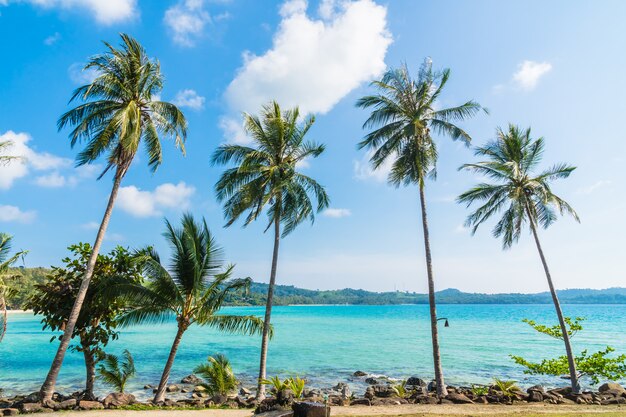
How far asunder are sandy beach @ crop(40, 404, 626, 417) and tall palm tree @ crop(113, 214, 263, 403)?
2.21 m

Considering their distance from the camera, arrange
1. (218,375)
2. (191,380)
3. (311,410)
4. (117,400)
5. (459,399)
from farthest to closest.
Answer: (191,380), (218,375), (459,399), (117,400), (311,410)

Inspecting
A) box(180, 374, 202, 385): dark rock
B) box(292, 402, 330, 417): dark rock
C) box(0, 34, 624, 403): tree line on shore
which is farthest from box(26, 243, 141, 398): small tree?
box(180, 374, 202, 385): dark rock

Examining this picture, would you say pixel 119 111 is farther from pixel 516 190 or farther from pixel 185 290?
pixel 516 190

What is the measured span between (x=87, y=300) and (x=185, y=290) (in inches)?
131

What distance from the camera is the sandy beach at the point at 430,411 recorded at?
9.74 meters

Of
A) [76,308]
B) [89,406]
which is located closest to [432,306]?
[89,406]

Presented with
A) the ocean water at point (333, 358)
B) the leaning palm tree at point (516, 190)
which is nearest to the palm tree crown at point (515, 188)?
the leaning palm tree at point (516, 190)

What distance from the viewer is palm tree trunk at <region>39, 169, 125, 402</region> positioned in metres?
10.9

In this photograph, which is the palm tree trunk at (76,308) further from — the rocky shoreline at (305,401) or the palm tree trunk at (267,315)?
the palm tree trunk at (267,315)

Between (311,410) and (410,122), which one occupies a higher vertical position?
(410,122)

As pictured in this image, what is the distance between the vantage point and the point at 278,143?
1471 centimetres

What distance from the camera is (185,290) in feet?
41.5

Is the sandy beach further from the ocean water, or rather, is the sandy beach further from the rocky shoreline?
the ocean water

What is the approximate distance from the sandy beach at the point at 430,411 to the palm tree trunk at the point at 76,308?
5.82 feet
